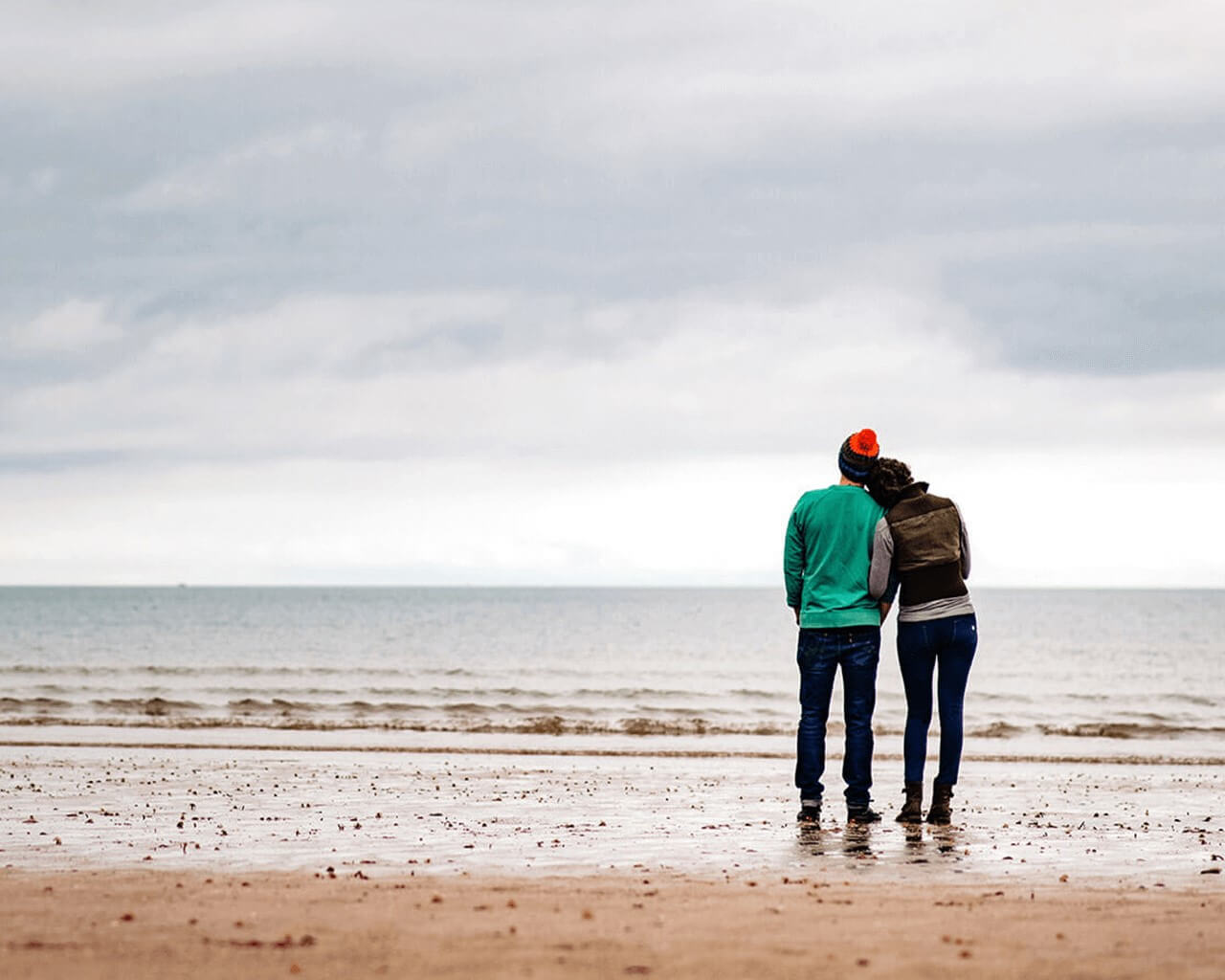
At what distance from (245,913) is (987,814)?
553 cm

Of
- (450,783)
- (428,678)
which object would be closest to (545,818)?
(450,783)

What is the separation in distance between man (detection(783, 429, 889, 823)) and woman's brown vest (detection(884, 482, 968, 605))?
0.23 m

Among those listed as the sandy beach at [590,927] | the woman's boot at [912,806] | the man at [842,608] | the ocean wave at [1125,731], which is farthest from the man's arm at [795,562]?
the ocean wave at [1125,731]

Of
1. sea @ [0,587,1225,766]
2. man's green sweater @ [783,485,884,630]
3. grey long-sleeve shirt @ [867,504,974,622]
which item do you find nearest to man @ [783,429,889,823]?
man's green sweater @ [783,485,884,630]

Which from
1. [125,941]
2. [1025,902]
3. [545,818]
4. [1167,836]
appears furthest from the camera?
[545,818]

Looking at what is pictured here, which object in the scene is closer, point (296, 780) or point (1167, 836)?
point (1167, 836)

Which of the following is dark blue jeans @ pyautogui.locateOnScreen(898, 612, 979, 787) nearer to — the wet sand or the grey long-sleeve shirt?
the grey long-sleeve shirt

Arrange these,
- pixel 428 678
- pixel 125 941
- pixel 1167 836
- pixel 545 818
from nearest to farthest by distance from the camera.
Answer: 1. pixel 125 941
2. pixel 1167 836
3. pixel 545 818
4. pixel 428 678

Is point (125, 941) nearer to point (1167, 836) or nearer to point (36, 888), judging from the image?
point (36, 888)

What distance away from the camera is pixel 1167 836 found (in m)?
Answer: 8.29

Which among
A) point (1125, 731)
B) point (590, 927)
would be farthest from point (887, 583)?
point (1125, 731)

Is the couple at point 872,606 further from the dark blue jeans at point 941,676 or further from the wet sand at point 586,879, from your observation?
the wet sand at point 586,879

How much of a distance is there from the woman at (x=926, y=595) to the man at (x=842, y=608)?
0.14 metres

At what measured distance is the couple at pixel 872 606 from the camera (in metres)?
8.07
